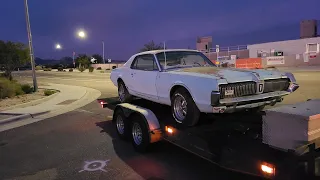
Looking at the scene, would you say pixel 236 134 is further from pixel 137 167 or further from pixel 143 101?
pixel 143 101

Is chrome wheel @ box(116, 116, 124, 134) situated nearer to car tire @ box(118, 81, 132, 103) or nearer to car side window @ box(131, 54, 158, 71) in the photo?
car tire @ box(118, 81, 132, 103)

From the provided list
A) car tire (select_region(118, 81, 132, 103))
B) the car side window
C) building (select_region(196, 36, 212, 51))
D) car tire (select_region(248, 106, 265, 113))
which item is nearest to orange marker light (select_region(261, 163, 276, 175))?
car tire (select_region(248, 106, 265, 113))

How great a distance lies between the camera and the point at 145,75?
252 inches

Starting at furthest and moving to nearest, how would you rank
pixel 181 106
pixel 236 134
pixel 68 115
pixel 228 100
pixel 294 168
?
pixel 68 115 < pixel 181 106 < pixel 228 100 < pixel 236 134 < pixel 294 168

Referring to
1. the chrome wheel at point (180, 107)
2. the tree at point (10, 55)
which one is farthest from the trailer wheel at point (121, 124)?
the tree at point (10, 55)

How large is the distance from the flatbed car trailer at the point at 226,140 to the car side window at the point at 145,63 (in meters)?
0.93

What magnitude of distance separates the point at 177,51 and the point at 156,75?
2.93 ft

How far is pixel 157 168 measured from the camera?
15.5 ft

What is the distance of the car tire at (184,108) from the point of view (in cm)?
482

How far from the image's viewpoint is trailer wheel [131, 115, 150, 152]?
17.3 feet

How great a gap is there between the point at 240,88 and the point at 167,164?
5.87 feet

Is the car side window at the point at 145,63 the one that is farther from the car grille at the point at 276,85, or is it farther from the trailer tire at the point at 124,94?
the car grille at the point at 276,85

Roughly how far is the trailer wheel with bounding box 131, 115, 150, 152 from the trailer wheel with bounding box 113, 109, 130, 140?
1.12 feet

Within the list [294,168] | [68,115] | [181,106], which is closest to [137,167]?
[181,106]
